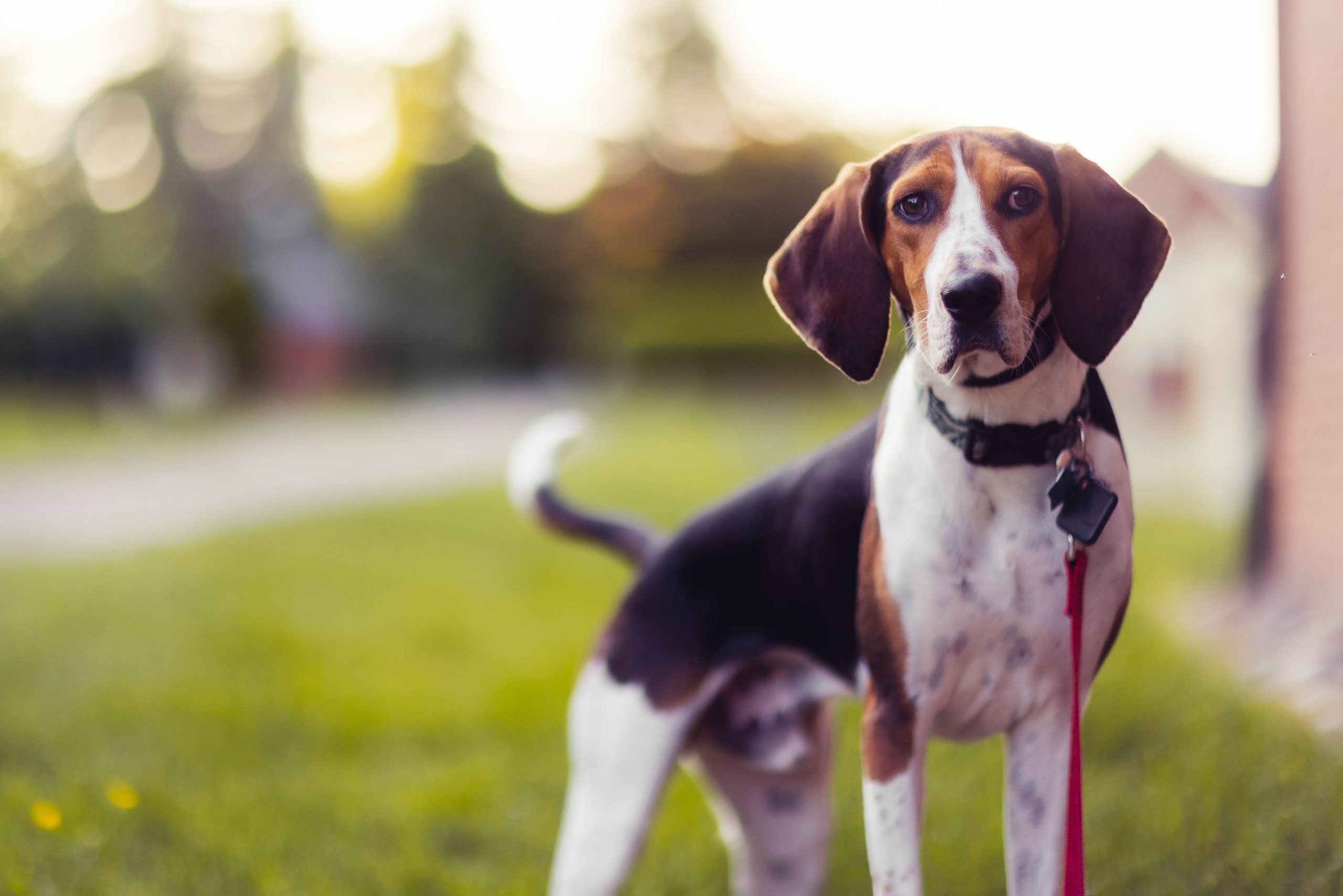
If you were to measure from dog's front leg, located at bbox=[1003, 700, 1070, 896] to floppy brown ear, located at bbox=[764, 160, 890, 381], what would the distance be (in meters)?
0.72

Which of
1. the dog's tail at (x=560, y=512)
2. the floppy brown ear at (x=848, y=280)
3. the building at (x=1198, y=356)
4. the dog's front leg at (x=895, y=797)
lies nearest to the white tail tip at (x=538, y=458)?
the dog's tail at (x=560, y=512)

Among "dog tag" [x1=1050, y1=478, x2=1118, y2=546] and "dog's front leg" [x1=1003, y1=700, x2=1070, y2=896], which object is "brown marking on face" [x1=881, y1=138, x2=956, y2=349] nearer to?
"dog tag" [x1=1050, y1=478, x2=1118, y2=546]

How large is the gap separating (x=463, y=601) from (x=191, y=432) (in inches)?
639

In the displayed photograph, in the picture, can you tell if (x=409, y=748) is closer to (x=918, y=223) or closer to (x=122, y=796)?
(x=122, y=796)

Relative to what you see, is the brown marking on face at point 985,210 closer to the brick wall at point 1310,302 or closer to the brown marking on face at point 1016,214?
the brown marking on face at point 1016,214

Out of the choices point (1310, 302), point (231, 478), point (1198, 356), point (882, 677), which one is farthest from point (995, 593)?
point (231, 478)

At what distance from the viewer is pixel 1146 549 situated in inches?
280

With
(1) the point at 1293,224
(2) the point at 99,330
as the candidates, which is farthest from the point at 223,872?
(2) the point at 99,330

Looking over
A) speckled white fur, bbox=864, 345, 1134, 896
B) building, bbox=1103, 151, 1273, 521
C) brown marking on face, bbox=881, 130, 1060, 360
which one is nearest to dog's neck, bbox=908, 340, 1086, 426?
speckled white fur, bbox=864, 345, 1134, 896

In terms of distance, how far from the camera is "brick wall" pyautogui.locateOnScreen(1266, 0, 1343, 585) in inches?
111

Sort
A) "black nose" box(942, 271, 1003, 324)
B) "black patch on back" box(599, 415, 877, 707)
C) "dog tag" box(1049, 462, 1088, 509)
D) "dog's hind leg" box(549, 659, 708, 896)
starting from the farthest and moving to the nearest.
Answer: "dog's hind leg" box(549, 659, 708, 896), "black patch on back" box(599, 415, 877, 707), "dog tag" box(1049, 462, 1088, 509), "black nose" box(942, 271, 1003, 324)

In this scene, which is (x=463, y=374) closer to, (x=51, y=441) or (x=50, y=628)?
(x=51, y=441)

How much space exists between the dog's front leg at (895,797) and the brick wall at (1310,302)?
1767 mm

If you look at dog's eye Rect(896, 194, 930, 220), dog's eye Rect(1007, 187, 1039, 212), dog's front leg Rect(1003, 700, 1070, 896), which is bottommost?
dog's front leg Rect(1003, 700, 1070, 896)
